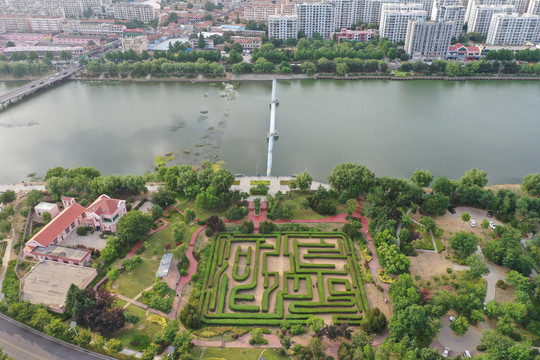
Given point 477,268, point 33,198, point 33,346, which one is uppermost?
point 33,198

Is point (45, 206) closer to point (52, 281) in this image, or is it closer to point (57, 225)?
point (57, 225)

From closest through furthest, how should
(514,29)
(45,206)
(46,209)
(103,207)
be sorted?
(103,207) → (46,209) → (45,206) → (514,29)

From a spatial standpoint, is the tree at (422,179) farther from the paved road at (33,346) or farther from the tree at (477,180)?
the paved road at (33,346)

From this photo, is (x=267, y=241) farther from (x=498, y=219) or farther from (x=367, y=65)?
(x=367, y=65)

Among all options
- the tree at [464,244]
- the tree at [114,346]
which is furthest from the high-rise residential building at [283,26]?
the tree at [114,346]

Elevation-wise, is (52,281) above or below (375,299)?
above

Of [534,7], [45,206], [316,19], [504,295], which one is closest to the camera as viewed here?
[504,295]

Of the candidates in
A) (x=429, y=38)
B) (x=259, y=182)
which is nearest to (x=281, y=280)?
(x=259, y=182)
